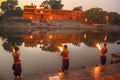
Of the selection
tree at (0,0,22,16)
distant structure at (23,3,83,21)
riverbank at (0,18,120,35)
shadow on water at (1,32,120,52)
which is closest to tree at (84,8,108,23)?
riverbank at (0,18,120,35)

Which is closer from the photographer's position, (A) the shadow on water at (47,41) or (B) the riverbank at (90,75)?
(B) the riverbank at (90,75)

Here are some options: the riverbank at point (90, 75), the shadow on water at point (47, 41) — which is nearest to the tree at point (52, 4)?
the shadow on water at point (47, 41)

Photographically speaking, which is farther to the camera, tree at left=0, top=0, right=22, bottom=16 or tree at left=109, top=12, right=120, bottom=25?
tree at left=109, top=12, right=120, bottom=25

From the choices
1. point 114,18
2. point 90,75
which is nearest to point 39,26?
point 114,18

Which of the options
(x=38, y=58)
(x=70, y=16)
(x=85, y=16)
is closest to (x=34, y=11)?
(x=70, y=16)

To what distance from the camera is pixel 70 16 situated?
226 ft

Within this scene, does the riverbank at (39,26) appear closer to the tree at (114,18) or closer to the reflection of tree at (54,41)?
the tree at (114,18)

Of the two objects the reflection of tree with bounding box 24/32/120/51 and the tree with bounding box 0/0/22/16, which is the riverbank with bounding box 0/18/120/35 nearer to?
the tree with bounding box 0/0/22/16

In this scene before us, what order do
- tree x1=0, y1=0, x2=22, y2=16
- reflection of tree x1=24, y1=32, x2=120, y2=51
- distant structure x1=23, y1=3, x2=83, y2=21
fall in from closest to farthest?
reflection of tree x1=24, y1=32, x2=120, y2=51
distant structure x1=23, y1=3, x2=83, y2=21
tree x1=0, y1=0, x2=22, y2=16

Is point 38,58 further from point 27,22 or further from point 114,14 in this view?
point 114,14

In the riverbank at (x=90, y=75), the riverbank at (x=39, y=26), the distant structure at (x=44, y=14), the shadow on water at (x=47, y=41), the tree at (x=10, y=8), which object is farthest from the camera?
the tree at (x=10, y=8)

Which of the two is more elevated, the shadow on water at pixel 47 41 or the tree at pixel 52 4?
the tree at pixel 52 4

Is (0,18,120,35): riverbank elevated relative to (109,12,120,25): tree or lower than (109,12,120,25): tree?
lower

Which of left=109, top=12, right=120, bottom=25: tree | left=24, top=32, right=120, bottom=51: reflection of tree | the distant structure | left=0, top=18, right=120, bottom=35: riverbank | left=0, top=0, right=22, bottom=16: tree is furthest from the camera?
left=109, top=12, right=120, bottom=25: tree
